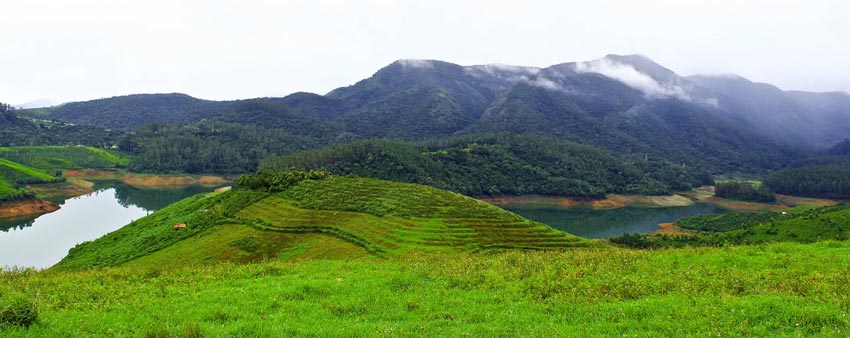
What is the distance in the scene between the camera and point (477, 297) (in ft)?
39.4

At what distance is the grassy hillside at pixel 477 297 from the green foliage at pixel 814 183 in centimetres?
18358

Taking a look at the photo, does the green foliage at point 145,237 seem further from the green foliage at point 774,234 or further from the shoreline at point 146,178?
the shoreline at point 146,178

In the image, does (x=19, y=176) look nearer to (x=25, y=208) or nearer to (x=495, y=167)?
(x=25, y=208)

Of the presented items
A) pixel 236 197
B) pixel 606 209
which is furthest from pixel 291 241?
pixel 606 209

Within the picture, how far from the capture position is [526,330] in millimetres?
9164

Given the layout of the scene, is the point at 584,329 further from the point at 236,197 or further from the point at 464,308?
the point at 236,197

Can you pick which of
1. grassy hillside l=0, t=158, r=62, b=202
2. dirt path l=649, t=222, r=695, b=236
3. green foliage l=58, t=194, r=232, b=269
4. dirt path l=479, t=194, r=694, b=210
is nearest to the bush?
green foliage l=58, t=194, r=232, b=269

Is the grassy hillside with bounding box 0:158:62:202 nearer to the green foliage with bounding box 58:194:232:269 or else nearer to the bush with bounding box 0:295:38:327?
the green foliage with bounding box 58:194:232:269

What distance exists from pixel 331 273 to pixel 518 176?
15183cm

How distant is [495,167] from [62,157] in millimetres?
162375

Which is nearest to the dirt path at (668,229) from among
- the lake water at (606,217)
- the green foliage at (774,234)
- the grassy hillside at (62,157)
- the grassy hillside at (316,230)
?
the lake water at (606,217)

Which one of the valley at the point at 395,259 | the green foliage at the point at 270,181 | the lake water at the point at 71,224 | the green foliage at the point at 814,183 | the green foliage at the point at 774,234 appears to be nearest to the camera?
the valley at the point at 395,259

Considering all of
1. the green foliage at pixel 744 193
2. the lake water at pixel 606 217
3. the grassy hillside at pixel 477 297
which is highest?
the grassy hillside at pixel 477 297

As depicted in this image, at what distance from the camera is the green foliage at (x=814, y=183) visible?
151875 millimetres
